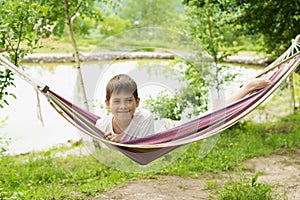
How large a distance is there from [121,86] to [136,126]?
0.25 meters

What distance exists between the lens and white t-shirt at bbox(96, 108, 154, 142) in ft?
8.68

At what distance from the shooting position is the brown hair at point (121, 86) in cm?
261

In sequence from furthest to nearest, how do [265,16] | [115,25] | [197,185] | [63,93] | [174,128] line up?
[115,25]
[63,93]
[265,16]
[197,185]
[174,128]

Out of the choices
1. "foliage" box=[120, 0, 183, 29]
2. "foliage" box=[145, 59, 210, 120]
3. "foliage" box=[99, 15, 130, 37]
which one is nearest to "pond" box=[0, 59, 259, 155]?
"foliage" box=[145, 59, 210, 120]

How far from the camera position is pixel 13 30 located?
3.38 meters

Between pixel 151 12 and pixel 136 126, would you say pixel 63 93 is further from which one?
pixel 151 12

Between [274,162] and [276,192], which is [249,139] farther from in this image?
[276,192]

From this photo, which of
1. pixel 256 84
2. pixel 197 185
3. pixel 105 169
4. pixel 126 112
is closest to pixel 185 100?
pixel 197 185

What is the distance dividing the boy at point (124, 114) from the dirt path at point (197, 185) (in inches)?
20.5

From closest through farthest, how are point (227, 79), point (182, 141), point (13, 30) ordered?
point (182, 141), point (13, 30), point (227, 79)

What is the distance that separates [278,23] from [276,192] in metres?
2.06

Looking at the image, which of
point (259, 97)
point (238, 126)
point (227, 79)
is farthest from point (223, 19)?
point (259, 97)

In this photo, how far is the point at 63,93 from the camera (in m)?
7.54

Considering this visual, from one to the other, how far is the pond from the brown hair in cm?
13
